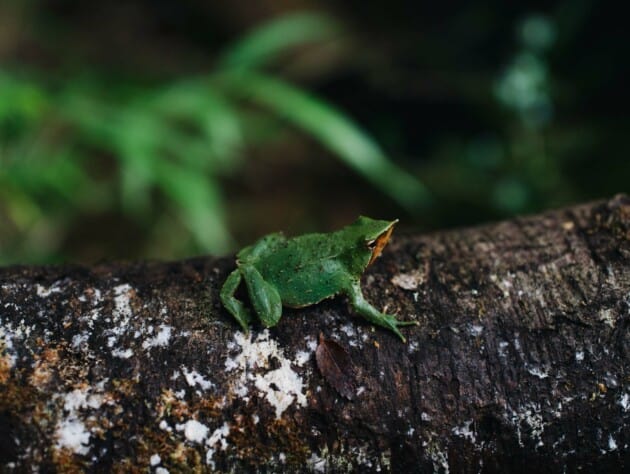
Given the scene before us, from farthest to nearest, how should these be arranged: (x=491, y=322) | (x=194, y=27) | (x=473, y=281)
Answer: (x=194, y=27), (x=473, y=281), (x=491, y=322)

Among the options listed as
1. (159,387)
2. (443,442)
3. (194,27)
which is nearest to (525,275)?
(443,442)

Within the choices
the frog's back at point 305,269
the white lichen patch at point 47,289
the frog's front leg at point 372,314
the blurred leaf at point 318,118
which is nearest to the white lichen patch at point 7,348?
the white lichen patch at point 47,289

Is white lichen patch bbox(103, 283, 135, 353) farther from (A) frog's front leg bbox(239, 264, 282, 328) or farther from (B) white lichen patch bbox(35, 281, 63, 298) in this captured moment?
(A) frog's front leg bbox(239, 264, 282, 328)

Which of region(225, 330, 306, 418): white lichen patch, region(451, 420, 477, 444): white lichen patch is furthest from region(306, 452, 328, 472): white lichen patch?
region(451, 420, 477, 444): white lichen patch

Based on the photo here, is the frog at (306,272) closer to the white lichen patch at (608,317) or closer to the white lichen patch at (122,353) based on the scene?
the white lichen patch at (122,353)

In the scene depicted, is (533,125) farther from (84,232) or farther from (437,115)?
(84,232)

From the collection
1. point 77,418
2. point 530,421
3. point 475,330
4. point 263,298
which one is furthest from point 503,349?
point 77,418

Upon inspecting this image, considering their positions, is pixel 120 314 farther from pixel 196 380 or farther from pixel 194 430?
pixel 194 430
